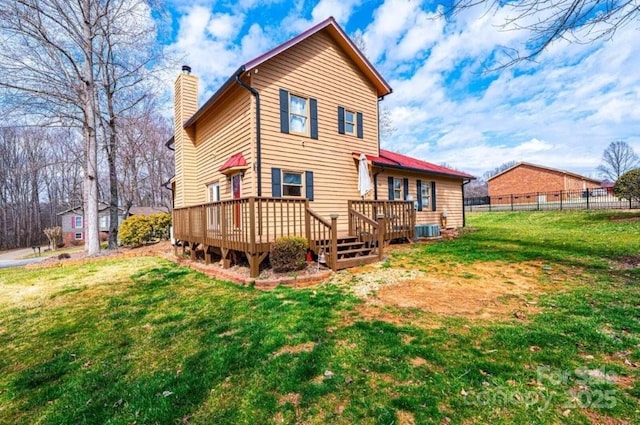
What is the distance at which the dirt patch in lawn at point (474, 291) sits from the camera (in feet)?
13.8

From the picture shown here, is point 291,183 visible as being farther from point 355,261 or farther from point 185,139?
point 185,139

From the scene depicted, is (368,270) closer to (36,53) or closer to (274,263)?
(274,263)

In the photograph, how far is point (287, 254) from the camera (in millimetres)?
6410

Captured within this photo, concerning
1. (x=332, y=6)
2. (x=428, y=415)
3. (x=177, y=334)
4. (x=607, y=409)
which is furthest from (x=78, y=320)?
(x=332, y=6)

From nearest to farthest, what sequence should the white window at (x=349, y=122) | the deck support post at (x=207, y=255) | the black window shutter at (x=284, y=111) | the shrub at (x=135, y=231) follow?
the deck support post at (x=207, y=255), the black window shutter at (x=284, y=111), the white window at (x=349, y=122), the shrub at (x=135, y=231)

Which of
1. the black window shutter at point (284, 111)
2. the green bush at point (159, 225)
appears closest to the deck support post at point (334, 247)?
the black window shutter at point (284, 111)

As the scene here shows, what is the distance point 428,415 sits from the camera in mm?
2156

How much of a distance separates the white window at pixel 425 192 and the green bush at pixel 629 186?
395 inches

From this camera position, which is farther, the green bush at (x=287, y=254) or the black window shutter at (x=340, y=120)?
the black window shutter at (x=340, y=120)

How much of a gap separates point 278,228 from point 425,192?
28.4 ft

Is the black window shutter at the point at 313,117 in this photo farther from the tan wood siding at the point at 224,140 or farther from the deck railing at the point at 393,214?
the deck railing at the point at 393,214

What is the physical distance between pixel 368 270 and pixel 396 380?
14.1 feet

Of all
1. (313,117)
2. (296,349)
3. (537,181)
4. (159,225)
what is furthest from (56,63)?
(537,181)

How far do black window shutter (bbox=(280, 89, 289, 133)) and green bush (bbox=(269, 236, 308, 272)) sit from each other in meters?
4.21
